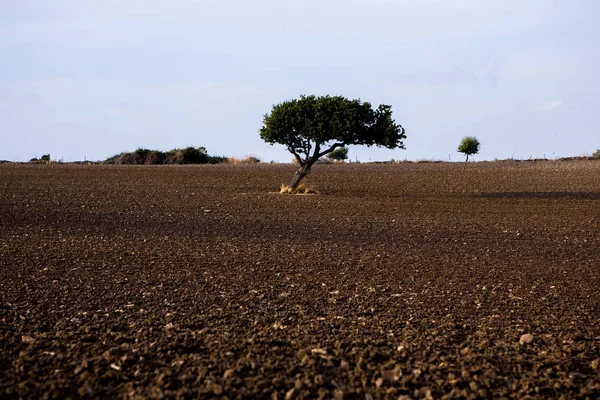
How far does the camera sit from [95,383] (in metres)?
6.32

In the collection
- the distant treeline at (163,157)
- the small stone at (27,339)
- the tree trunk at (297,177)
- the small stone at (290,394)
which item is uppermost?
the distant treeline at (163,157)

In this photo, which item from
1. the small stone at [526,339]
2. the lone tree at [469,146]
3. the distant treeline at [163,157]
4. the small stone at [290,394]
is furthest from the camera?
the lone tree at [469,146]

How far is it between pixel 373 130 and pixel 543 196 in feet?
27.7

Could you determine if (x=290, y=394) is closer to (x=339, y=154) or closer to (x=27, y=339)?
(x=27, y=339)

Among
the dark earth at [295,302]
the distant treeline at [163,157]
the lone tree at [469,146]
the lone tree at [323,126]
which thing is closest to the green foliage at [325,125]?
the lone tree at [323,126]

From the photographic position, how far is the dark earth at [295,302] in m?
6.53

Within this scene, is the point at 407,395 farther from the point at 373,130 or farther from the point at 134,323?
the point at 373,130

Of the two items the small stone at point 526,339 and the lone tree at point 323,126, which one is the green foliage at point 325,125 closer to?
the lone tree at point 323,126

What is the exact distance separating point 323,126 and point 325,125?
17 centimetres

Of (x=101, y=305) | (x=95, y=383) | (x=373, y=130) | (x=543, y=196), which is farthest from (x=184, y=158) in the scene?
(x=95, y=383)

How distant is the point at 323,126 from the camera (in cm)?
3225

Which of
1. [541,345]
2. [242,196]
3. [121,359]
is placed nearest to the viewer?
[121,359]

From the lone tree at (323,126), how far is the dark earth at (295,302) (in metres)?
7.43

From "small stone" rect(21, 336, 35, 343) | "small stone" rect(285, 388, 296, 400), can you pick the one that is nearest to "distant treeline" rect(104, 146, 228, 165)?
"small stone" rect(21, 336, 35, 343)
